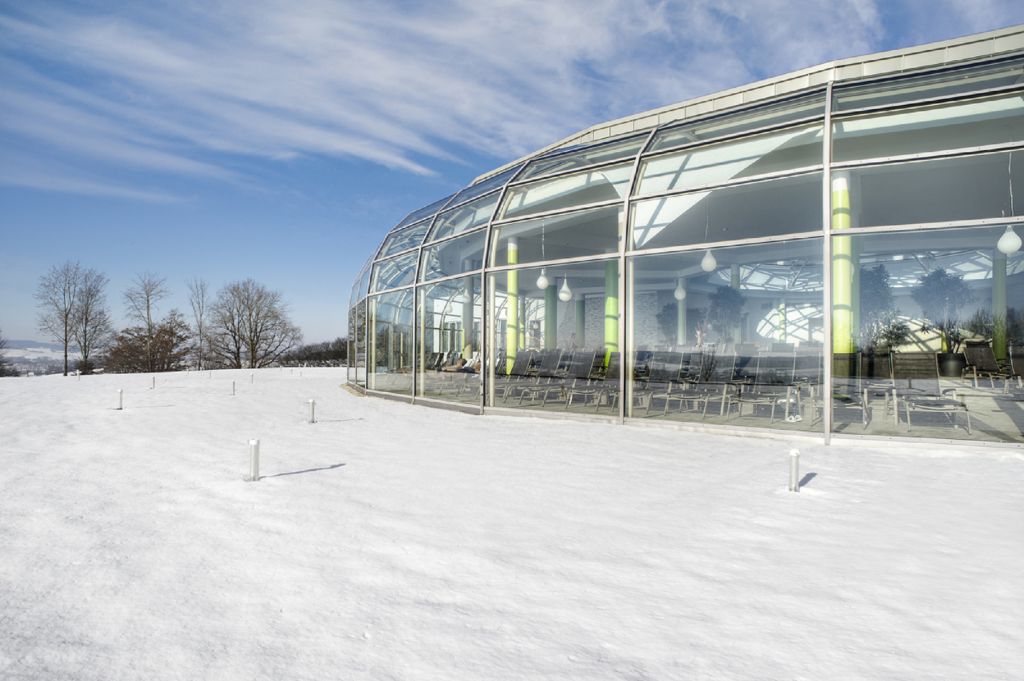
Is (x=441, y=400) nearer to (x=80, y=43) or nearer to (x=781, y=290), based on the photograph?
(x=80, y=43)

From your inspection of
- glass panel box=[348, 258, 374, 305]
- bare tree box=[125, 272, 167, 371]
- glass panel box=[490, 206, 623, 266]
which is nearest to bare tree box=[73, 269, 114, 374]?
bare tree box=[125, 272, 167, 371]

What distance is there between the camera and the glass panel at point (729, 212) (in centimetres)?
824

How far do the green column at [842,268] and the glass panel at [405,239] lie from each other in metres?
8.02

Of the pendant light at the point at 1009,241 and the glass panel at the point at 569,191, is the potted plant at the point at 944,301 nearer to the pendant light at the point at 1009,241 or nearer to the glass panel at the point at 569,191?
the pendant light at the point at 1009,241

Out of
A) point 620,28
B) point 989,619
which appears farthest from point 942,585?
point 620,28

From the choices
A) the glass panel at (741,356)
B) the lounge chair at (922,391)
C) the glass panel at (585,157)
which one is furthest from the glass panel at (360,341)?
the lounge chair at (922,391)

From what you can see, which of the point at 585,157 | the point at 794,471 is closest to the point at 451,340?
the point at 585,157

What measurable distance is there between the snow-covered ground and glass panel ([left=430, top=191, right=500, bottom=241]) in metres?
6.04

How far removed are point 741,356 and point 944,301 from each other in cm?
616

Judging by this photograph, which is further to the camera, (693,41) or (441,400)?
(693,41)

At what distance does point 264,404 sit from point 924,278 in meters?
15.6

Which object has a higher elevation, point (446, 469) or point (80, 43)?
point (80, 43)

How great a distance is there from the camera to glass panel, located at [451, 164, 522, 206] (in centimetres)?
1101

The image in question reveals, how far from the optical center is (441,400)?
37.9ft
